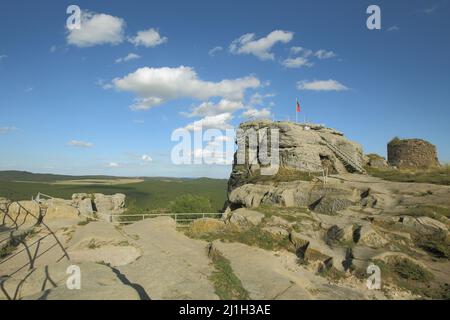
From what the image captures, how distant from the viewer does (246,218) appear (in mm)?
23172

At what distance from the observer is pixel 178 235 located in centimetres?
2269

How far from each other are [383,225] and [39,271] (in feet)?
61.7

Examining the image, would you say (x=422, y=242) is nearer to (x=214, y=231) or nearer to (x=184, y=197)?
(x=214, y=231)

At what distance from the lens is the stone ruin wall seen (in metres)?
42.9

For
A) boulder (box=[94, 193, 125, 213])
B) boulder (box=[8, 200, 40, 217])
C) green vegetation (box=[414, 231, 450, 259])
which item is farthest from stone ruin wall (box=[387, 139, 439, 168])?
boulder (box=[8, 200, 40, 217])

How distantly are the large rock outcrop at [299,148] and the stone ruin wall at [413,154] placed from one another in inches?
188

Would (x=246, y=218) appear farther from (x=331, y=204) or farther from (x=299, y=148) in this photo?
(x=299, y=148)

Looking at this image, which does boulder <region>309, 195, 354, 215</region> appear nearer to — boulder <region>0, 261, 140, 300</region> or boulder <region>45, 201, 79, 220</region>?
boulder <region>0, 261, 140, 300</region>

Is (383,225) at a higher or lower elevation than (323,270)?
higher

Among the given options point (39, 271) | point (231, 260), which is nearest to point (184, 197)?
point (231, 260)

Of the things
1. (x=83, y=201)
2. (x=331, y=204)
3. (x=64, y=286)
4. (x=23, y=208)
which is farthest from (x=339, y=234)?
(x=83, y=201)

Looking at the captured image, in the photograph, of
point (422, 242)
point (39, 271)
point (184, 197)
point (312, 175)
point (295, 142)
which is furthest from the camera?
point (184, 197)

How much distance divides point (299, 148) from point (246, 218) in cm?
1853

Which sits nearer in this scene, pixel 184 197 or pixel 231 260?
pixel 231 260
